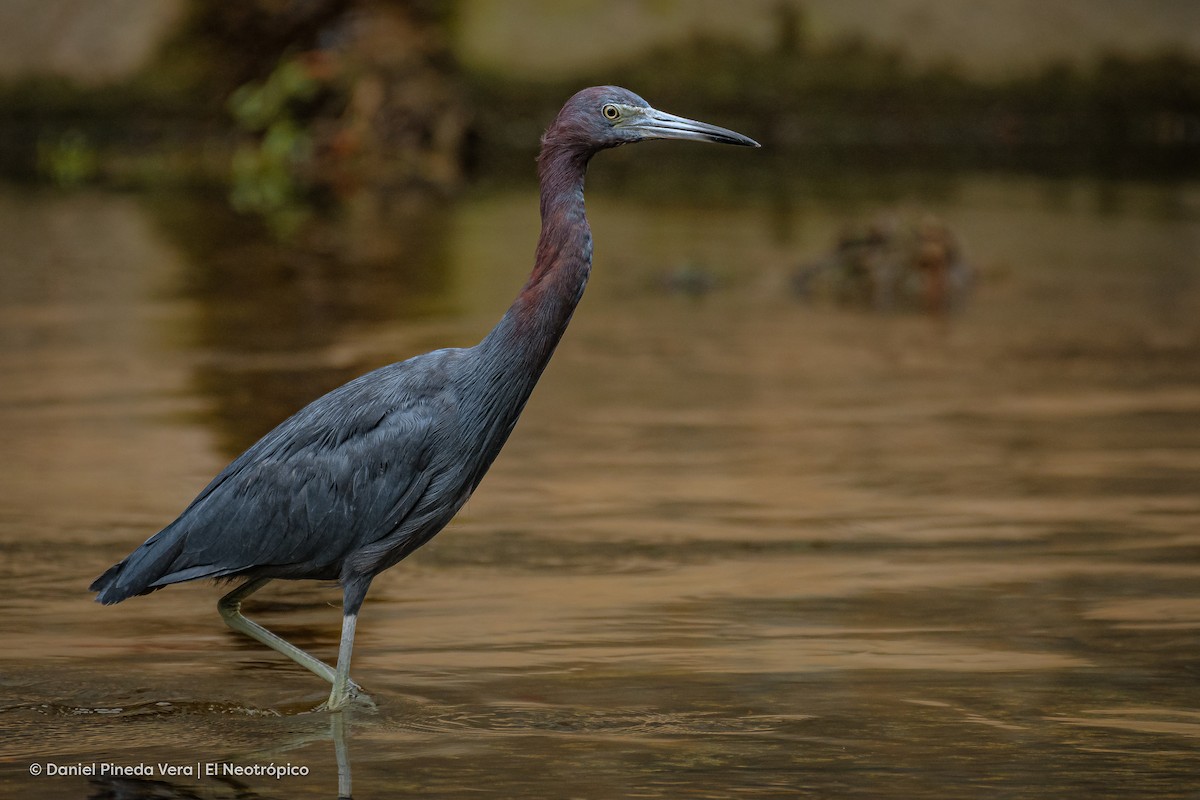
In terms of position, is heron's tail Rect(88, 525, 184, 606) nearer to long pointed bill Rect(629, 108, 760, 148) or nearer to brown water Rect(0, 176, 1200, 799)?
brown water Rect(0, 176, 1200, 799)

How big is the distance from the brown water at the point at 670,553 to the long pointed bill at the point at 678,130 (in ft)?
5.98

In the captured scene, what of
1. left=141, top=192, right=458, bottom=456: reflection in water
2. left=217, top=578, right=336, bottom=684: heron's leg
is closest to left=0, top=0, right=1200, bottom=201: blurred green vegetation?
left=141, top=192, right=458, bottom=456: reflection in water

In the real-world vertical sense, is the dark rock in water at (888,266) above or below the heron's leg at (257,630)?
above

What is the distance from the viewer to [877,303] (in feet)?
52.3

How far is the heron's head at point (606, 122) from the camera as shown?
6281 mm

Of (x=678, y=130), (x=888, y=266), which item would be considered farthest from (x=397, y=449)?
(x=888, y=266)

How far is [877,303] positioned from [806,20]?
50.2ft

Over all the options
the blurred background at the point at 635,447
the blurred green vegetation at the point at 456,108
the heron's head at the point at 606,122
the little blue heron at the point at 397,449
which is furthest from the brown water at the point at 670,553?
the blurred green vegetation at the point at 456,108

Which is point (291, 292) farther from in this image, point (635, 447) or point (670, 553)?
point (670, 553)

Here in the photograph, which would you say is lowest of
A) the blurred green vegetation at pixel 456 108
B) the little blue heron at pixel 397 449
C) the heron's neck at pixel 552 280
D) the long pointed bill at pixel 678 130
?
the little blue heron at pixel 397 449

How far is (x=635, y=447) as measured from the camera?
10.6 meters

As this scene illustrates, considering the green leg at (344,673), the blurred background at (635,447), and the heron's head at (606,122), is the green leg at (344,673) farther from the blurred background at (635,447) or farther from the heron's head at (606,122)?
the heron's head at (606,122)

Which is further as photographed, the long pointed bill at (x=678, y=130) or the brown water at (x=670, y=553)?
the long pointed bill at (x=678, y=130)

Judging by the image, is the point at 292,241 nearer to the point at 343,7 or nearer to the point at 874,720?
the point at 343,7
